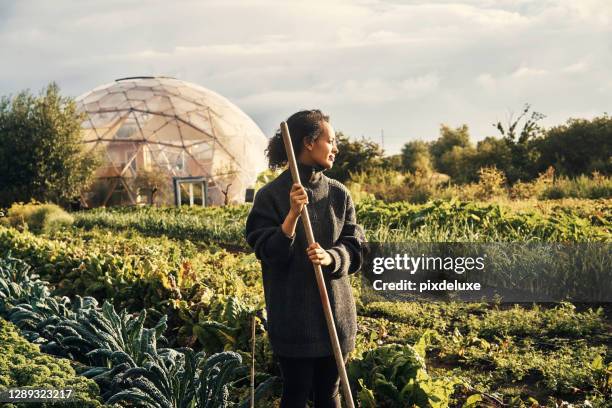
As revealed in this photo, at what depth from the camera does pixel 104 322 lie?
3.99m

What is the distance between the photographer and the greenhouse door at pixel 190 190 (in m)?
25.5

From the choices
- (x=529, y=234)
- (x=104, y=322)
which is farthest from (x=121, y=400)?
(x=529, y=234)

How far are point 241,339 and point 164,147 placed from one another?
23.0m

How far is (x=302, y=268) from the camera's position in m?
2.90

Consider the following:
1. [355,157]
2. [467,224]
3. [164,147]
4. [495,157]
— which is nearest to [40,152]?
[164,147]

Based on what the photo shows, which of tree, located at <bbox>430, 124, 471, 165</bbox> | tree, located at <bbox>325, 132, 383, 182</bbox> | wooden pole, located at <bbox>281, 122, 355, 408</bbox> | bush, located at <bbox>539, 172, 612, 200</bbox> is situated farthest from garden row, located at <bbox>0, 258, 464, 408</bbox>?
tree, located at <bbox>430, 124, 471, 165</bbox>

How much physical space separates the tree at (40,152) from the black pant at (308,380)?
21.1 m

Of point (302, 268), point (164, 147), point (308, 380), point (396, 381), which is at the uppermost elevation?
point (164, 147)

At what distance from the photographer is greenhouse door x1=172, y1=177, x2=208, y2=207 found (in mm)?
25453

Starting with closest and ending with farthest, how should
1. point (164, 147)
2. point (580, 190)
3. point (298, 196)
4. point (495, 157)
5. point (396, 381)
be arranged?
1. point (298, 196)
2. point (396, 381)
3. point (580, 190)
4. point (495, 157)
5. point (164, 147)

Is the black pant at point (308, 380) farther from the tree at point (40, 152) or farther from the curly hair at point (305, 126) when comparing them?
the tree at point (40, 152)

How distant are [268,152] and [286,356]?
0.90 meters

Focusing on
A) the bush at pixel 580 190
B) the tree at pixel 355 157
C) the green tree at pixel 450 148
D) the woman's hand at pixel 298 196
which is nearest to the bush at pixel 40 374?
the woman's hand at pixel 298 196

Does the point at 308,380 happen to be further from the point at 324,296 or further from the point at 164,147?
the point at 164,147
